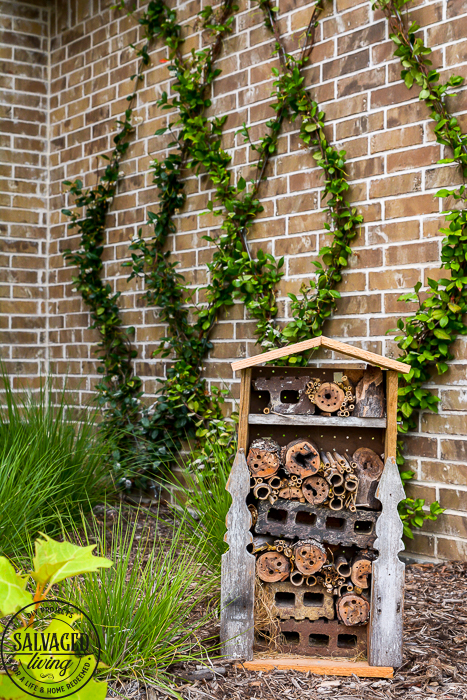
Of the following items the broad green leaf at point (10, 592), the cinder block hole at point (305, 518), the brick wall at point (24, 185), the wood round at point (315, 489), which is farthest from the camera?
the brick wall at point (24, 185)

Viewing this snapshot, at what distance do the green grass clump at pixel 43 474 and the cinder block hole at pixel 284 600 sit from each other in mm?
882

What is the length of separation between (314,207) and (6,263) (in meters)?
2.61

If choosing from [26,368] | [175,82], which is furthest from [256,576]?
[26,368]

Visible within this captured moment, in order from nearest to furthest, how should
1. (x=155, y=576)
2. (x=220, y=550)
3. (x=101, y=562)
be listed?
(x=101, y=562) < (x=155, y=576) < (x=220, y=550)

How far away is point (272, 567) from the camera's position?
1.91 meters

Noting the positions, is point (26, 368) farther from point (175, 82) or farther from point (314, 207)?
point (314, 207)

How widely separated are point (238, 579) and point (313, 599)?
0.85 feet

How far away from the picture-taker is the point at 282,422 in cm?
194

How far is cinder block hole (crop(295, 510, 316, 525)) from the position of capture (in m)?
2.00

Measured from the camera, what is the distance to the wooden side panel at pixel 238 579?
6.05 ft

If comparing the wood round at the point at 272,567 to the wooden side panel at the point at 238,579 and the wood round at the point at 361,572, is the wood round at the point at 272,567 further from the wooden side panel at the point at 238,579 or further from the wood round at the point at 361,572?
the wood round at the point at 361,572

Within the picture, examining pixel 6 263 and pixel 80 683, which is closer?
pixel 80 683

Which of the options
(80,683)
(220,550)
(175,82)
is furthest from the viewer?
(175,82)

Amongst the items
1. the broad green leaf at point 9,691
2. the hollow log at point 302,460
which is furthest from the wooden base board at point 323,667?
the broad green leaf at point 9,691
